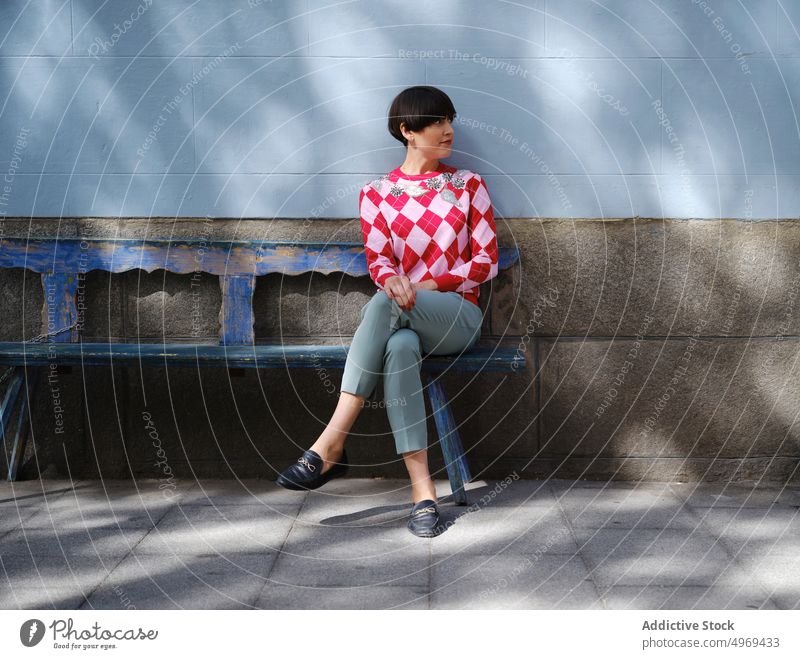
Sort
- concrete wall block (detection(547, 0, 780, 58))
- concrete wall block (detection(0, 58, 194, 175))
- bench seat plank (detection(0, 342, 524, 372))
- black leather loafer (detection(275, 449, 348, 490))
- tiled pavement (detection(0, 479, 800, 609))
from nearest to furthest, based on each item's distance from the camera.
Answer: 1. tiled pavement (detection(0, 479, 800, 609))
2. black leather loafer (detection(275, 449, 348, 490))
3. bench seat plank (detection(0, 342, 524, 372))
4. concrete wall block (detection(547, 0, 780, 58))
5. concrete wall block (detection(0, 58, 194, 175))

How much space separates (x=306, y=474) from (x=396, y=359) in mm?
531

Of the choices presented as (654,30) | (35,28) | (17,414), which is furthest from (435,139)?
(17,414)

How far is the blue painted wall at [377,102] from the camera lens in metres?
4.01

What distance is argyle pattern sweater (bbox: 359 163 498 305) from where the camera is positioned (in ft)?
12.3

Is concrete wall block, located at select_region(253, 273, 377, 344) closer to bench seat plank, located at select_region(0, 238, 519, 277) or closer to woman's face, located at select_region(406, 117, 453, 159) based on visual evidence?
bench seat plank, located at select_region(0, 238, 519, 277)

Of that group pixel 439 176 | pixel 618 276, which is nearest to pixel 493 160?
pixel 439 176

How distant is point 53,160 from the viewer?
13.5ft

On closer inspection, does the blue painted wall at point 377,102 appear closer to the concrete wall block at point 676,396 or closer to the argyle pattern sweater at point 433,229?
the argyle pattern sweater at point 433,229

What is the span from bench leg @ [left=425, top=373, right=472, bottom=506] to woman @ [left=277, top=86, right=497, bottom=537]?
0.51ft

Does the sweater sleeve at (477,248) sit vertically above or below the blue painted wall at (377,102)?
below

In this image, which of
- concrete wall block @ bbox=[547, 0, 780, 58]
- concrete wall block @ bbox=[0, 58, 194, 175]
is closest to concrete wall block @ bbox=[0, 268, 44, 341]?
concrete wall block @ bbox=[0, 58, 194, 175]

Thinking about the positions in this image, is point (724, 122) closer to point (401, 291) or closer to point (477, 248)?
point (477, 248)

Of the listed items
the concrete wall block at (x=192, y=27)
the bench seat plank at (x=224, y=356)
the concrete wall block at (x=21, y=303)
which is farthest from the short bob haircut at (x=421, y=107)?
the concrete wall block at (x=21, y=303)

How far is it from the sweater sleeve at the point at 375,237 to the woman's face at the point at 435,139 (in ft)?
0.90
